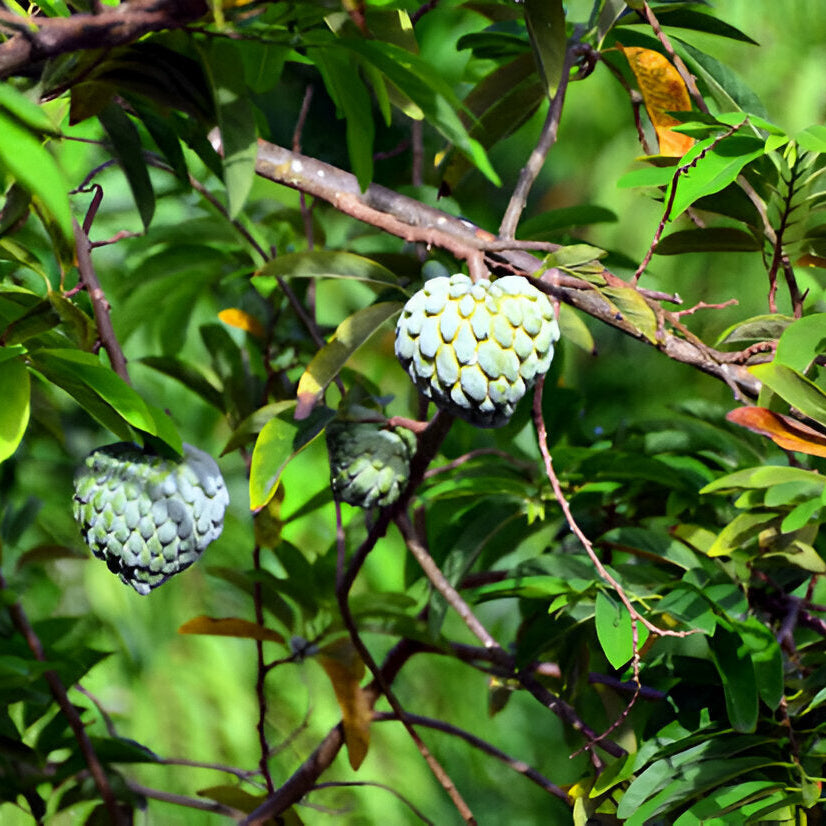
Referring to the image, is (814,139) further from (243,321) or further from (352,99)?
(243,321)

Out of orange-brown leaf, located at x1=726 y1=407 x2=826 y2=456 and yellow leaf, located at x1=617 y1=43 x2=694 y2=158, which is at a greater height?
yellow leaf, located at x1=617 y1=43 x2=694 y2=158

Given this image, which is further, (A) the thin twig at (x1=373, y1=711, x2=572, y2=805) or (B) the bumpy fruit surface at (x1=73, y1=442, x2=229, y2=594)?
(A) the thin twig at (x1=373, y1=711, x2=572, y2=805)

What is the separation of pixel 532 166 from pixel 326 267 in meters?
0.19

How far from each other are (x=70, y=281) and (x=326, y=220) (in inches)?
13.3

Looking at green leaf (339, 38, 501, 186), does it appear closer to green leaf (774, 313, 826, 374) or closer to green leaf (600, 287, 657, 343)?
green leaf (600, 287, 657, 343)

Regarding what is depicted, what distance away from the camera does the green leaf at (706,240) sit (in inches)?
33.9

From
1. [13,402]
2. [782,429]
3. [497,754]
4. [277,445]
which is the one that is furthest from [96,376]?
[497,754]

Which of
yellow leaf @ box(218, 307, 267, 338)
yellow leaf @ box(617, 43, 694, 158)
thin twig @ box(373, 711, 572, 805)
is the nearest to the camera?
yellow leaf @ box(617, 43, 694, 158)

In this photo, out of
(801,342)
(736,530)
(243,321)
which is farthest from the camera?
(243,321)

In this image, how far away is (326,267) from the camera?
734 mm

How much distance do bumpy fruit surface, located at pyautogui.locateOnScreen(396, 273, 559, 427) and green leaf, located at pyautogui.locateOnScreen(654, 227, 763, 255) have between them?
28 centimetres

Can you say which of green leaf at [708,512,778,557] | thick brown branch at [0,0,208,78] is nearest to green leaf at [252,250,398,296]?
thick brown branch at [0,0,208,78]

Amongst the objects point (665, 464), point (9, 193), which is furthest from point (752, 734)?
point (9, 193)

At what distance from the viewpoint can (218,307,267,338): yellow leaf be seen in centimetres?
109
